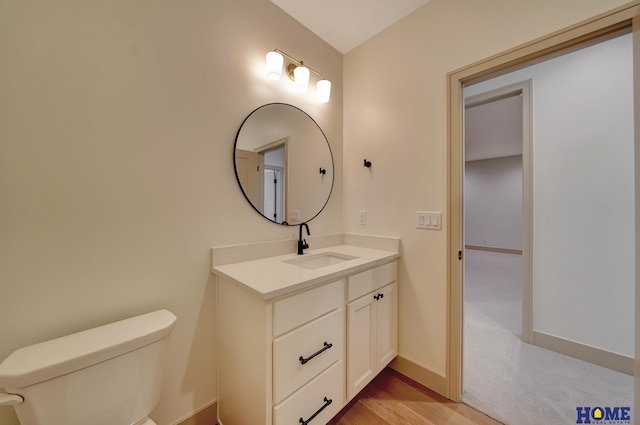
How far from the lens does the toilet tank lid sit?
70cm

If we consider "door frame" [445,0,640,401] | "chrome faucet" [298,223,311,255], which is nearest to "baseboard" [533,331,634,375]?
"door frame" [445,0,640,401]

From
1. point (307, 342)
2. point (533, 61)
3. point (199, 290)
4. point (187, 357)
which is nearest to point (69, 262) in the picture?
point (199, 290)

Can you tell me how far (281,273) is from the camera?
123 cm

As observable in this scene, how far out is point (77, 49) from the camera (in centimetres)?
98

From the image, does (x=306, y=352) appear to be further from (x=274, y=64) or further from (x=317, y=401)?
(x=274, y=64)

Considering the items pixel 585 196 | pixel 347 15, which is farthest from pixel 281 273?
pixel 585 196

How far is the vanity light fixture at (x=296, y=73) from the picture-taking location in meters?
1.48

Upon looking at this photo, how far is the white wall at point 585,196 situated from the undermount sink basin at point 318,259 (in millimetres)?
1746

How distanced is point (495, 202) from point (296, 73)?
6.84 metres

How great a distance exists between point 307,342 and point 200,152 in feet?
3.75

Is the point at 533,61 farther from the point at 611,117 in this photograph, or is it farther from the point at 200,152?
the point at 200,152

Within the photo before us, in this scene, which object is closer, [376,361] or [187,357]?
[187,357]

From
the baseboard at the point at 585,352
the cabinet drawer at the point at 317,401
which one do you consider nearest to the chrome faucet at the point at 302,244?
the cabinet drawer at the point at 317,401

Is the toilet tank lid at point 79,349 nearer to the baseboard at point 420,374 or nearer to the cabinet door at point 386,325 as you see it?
the cabinet door at point 386,325
